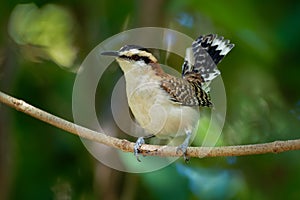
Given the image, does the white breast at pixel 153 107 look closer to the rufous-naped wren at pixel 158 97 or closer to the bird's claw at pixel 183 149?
the rufous-naped wren at pixel 158 97

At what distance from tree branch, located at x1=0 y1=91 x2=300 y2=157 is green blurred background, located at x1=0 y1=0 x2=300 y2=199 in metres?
0.63

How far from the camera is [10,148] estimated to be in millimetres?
1967

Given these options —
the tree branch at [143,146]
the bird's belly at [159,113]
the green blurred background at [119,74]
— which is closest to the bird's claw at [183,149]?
the tree branch at [143,146]

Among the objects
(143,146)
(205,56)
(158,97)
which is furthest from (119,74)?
(143,146)

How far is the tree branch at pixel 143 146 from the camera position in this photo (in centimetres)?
117

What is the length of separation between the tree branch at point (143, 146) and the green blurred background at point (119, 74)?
0.63m

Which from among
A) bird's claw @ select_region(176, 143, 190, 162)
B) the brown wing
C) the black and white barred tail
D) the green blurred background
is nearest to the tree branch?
bird's claw @ select_region(176, 143, 190, 162)

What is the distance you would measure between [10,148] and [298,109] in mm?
807

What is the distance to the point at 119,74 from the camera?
2086 mm

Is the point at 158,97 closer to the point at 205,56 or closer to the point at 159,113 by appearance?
the point at 159,113

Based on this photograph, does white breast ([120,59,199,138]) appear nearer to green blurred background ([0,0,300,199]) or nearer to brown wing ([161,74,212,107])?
brown wing ([161,74,212,107])

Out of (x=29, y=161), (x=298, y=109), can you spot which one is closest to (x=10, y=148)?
(x=29, y=161)

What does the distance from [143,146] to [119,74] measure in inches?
28.6

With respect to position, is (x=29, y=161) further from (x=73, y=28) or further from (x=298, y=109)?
(x=298, y=109)
